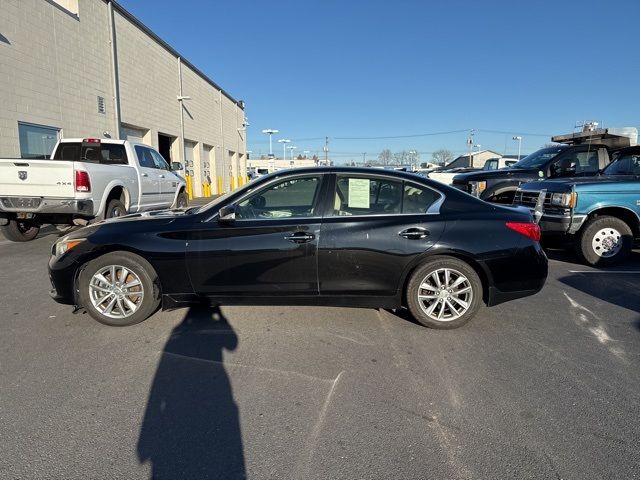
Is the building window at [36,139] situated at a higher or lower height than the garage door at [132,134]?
lower

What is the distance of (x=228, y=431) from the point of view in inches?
101

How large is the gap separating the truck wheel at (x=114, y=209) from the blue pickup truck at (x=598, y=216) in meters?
7.58

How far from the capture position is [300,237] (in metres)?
3.96

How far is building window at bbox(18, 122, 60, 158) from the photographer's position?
11281mm

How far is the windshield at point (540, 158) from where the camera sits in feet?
32.7

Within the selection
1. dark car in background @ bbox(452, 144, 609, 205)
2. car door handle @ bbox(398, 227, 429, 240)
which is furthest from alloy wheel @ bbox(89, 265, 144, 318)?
dark car in background @ bbox(452, 144, 609, 205)

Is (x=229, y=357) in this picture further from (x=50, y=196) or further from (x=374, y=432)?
(x=50, y=196)

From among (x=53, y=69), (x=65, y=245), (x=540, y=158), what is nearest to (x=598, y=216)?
(x=540, y=158)

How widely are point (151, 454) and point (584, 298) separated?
16.7ft

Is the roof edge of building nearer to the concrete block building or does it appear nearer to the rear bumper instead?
the concrete block building

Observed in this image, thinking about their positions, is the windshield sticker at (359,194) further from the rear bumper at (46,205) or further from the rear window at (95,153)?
the rear window at (95,153)

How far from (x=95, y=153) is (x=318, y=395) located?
8717 millimetres

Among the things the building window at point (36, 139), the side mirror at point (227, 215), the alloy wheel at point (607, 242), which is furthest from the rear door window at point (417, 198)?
the building window at point (36, 139)

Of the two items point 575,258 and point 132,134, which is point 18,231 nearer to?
point 132,134
